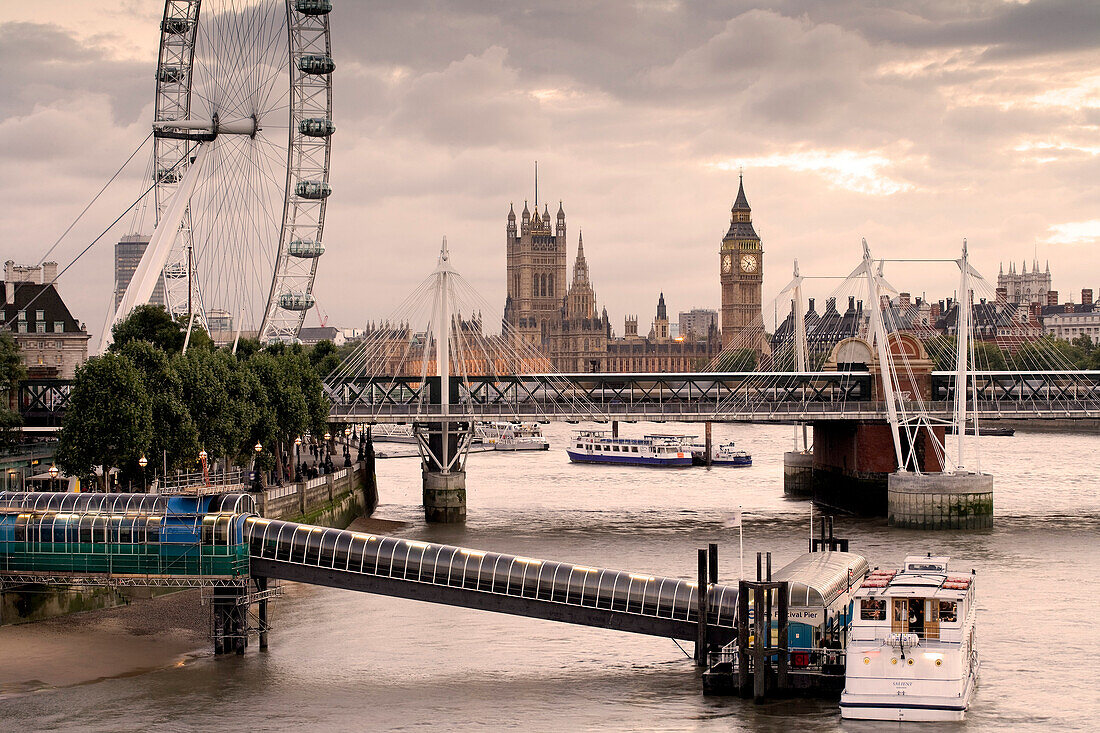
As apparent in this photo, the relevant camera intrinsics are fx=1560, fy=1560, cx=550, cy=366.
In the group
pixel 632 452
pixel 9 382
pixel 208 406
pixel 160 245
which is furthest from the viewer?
pixel 632 452

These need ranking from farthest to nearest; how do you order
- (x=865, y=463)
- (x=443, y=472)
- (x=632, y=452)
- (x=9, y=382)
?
(x=632, y=452)
(x=865, y=463)
(x=443, y=472)
(x=9, y=382)

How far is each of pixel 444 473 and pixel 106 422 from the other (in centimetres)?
2162

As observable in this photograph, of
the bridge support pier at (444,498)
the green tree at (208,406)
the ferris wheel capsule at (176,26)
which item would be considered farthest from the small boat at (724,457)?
the green tree at (208,406)

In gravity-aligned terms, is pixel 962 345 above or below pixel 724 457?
above

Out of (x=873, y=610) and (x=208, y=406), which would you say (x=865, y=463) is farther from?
(x=873, y=610)

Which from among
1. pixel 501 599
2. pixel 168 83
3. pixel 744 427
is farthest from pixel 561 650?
pixel 744 427

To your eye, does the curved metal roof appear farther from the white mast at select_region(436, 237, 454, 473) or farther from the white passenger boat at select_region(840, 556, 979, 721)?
the white mast at select_region(436, 237, 454, 473)

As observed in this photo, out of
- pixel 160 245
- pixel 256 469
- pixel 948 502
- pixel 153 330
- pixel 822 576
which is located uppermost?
pixel 160 245

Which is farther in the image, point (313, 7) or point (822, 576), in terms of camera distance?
point (313, 7)

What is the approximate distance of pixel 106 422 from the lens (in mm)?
44344

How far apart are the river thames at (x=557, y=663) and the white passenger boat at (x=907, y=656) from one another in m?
0.49

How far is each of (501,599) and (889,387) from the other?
3087 cm

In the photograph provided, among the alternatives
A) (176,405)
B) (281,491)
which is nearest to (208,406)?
(176,405)

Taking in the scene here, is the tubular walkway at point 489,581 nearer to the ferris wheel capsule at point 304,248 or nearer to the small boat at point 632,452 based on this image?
the ferris wheel capsule at point 304,248
